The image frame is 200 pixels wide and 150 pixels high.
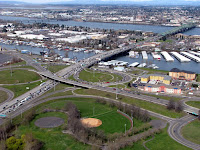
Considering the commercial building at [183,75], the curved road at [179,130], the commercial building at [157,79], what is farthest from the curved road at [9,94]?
the commercial building at [183,75]

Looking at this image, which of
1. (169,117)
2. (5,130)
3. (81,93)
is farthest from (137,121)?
(5,130)

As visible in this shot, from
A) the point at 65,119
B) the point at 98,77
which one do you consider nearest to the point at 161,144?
the point at 65,119

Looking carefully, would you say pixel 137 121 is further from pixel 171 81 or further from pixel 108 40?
pixel 108 40

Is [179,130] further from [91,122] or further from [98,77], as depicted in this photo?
[98,77]

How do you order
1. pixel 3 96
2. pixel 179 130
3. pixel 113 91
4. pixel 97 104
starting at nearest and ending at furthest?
pixel 179 130
pixel 97 104
pixel 3 96
pixel 113 91

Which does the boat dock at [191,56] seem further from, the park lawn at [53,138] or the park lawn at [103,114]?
the park lawn at [53,138]

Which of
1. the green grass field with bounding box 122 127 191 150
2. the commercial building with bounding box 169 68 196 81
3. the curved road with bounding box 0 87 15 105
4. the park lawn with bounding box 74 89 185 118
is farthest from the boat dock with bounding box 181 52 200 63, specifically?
the curved road with bounding box 0 87 15 105

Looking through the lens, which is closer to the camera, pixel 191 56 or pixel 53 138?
pixel 53 138
